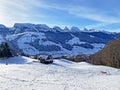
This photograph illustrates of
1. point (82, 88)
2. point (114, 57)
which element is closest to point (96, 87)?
point (82, 88)

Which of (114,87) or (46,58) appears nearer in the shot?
(114,87)

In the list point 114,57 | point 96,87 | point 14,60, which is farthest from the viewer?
point 114,57

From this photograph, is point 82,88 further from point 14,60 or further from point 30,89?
point 14,60

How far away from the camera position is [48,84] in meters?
33.2

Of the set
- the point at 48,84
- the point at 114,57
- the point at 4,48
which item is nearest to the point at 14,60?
the point at 4,48

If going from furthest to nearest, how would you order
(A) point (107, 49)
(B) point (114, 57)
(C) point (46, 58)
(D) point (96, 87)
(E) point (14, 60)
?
1. (A) point (107, 49)
2. (B) point (114, 57)
3. (E) point (14, 60)
4. (C) point (46, 58)
5. (D) point (96, 87)

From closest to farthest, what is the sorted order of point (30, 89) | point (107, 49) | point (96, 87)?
point (30, 89), point (96, 87), point (107, 49)

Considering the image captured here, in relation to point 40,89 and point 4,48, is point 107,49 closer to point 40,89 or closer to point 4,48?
point 4,48

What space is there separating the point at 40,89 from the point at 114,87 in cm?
843

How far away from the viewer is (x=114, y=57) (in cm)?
8994

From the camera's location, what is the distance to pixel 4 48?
89938mm

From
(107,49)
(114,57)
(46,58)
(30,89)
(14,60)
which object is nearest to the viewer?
(30,89)

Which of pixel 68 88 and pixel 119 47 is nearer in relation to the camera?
pixel 68 88

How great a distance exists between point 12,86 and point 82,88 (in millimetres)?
7289
